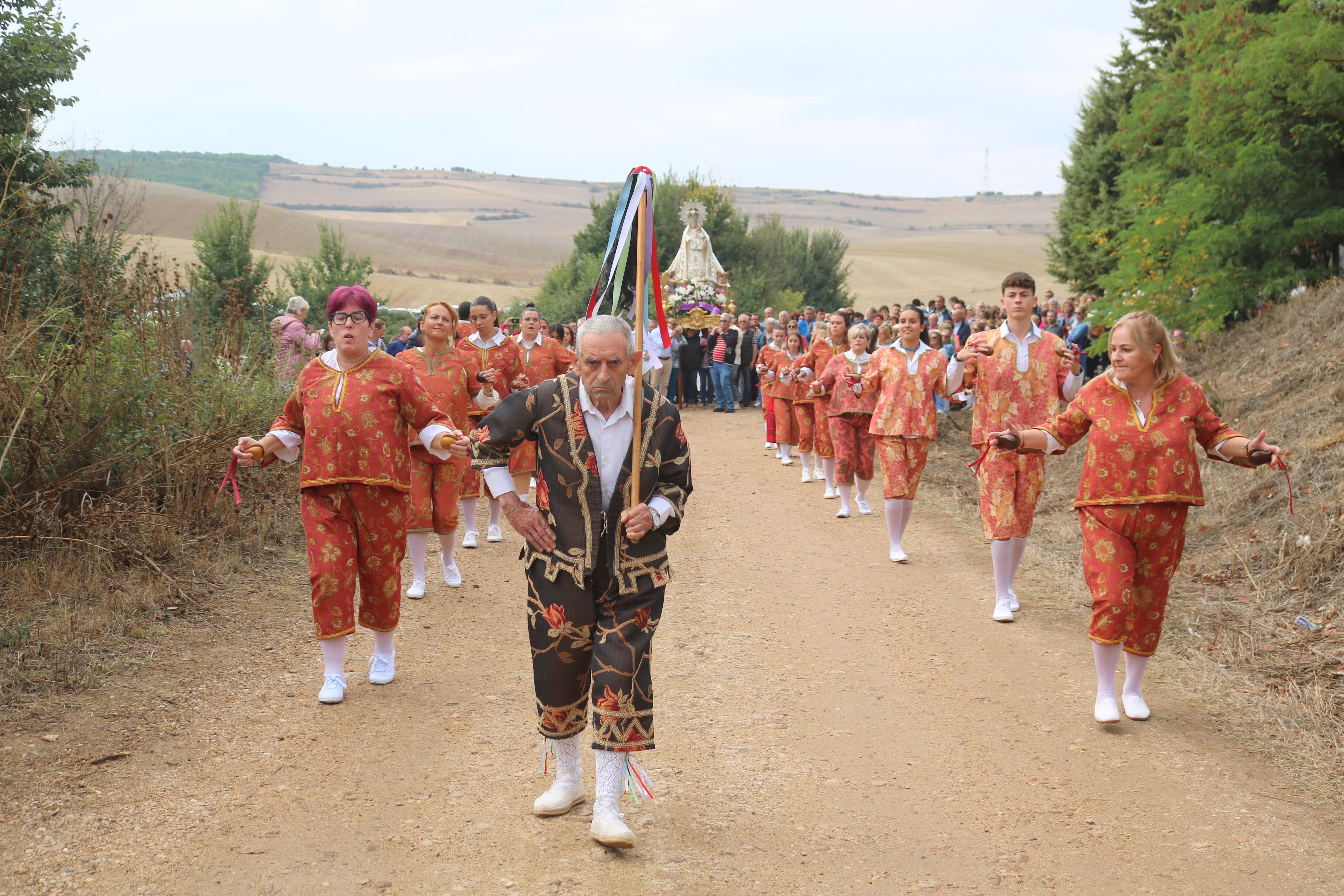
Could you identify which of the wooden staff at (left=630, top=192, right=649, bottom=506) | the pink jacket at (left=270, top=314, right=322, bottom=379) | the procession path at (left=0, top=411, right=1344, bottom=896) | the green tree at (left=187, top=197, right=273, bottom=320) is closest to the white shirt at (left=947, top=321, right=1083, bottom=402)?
the procession path at (left=0, top=411, right=1344, bottom=896)

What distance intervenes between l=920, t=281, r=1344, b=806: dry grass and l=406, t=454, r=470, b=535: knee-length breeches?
4484mm

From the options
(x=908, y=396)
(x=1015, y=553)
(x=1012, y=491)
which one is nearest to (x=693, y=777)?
(x=1012, y=491)

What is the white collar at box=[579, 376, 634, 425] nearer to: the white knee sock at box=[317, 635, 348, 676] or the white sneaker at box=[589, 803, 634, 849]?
the white sneaker at box=[589, 803, 634, 849]

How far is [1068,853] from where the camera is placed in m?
4.24

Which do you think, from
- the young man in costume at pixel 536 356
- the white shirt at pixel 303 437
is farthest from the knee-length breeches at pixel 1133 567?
the young man in costume at pixel 536 356

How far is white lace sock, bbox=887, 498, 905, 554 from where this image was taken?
30.6 ft

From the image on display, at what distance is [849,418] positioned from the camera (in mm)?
10906

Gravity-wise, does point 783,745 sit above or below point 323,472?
below

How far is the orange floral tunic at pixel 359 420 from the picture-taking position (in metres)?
5.70

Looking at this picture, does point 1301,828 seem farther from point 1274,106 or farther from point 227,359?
point 1274,106

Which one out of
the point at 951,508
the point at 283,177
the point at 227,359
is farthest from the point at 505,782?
the point at 283,177

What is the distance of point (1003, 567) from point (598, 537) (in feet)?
14.3

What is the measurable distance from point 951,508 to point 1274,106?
7.26 m

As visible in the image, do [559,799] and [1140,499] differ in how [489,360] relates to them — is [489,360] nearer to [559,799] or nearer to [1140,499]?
[559,799]
